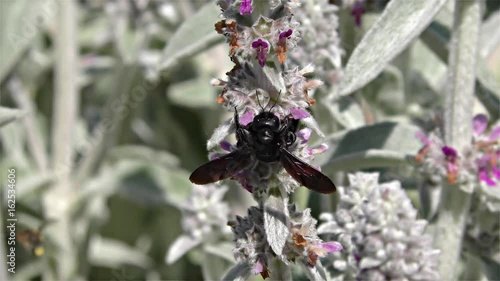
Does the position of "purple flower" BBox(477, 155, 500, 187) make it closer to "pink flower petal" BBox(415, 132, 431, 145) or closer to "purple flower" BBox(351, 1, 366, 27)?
"pink flower petal" BBox(415, 132, 431, 145)

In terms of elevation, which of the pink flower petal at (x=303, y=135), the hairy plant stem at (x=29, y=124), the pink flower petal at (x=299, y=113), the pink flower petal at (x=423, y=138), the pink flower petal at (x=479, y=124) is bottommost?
the pink flower petal at (x=479, y=124)

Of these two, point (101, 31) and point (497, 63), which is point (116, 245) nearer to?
point (101, 31)

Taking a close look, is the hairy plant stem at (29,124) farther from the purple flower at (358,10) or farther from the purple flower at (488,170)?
the purple flower at (488,170)

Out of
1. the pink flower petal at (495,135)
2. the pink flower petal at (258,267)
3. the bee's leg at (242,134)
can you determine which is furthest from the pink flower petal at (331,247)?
the pink flower petal at (495,135)

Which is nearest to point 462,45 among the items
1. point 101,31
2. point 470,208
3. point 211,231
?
point 470,208

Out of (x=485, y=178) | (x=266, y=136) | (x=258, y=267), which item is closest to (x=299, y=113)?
(x=266, y=136)

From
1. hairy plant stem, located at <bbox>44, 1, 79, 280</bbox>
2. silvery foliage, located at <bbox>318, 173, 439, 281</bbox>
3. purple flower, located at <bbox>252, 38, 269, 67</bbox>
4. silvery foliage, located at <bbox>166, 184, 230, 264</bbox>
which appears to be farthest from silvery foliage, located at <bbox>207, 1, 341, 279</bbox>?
hairy plant stem, located at <bbox>44, 1, 79, 280</bbox>

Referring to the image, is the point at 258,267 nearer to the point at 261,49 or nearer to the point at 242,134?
the point at 242,134
